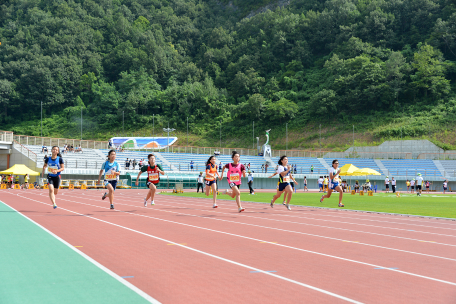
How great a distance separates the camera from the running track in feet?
16.8

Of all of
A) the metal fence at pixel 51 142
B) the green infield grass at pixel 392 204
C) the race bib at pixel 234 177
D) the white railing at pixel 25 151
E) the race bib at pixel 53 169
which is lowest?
the green infield grass at pixel 392 204

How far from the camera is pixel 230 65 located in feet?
397

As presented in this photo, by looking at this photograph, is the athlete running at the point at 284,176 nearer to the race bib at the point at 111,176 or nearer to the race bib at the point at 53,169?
the race bib at the point at 111,176

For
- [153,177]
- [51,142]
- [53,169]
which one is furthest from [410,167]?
[53,169]

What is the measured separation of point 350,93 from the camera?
93.8 meters

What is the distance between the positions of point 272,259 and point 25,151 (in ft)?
153

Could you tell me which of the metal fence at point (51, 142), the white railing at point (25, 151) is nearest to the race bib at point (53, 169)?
the white railing at point (25, 151)

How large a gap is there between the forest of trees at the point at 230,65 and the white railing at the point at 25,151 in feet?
180

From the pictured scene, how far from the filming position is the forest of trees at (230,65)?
92750 millimetres

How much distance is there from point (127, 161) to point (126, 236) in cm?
4337

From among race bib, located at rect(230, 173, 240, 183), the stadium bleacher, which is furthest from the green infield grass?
the stadium bleacher

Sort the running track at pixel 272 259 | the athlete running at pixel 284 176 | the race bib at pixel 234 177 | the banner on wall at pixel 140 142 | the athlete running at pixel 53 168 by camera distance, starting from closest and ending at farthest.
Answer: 1. the running track at pixel 272 259
2. the athlete running at pixel 53 168
3. the race bib at pixel 234 177
4. the athlete running at pixel 284 176
5. the banner on wall at pixel 140 142

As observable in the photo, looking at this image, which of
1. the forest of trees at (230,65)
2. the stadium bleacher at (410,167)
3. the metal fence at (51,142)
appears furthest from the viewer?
the forest of trees at (230,65)

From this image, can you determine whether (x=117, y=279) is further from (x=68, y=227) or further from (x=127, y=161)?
(x=127, y=161)
